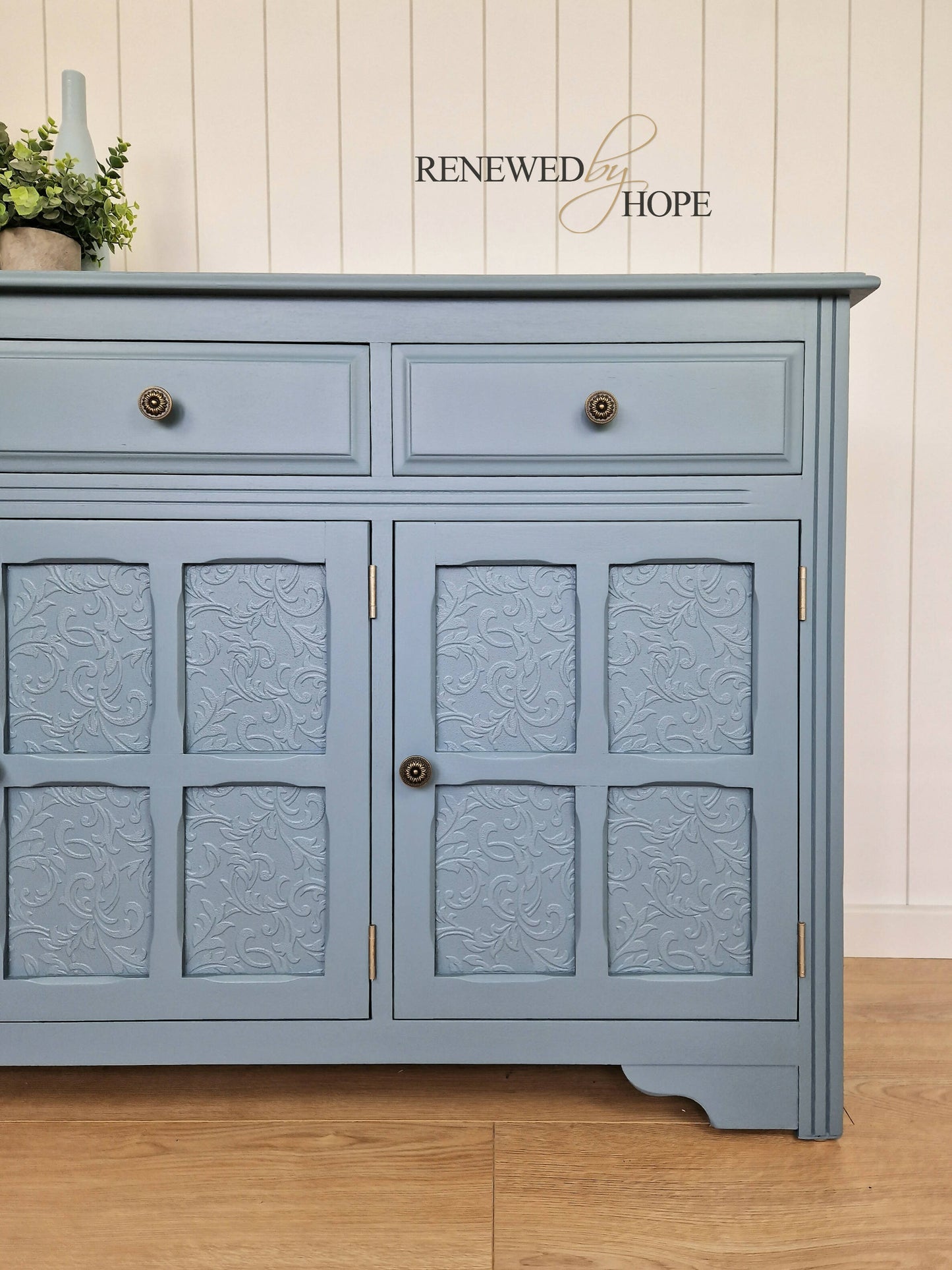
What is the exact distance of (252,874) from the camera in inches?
41.9

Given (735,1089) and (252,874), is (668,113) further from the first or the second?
(735,1089)

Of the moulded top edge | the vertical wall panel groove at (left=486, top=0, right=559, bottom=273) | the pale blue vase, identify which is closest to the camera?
the moulded top edge

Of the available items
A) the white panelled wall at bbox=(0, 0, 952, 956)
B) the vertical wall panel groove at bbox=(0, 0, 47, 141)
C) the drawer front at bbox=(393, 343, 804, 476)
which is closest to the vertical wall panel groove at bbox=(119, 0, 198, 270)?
the white panelled wall at bbox=(0, 0, 952, 956)

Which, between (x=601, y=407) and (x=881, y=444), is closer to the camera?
(x=601, y=407)

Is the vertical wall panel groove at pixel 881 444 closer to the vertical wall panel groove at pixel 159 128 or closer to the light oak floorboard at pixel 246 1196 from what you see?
the light oak floorboard at pixel 246 1196

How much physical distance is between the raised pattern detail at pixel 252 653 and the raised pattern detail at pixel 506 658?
0.17 meters

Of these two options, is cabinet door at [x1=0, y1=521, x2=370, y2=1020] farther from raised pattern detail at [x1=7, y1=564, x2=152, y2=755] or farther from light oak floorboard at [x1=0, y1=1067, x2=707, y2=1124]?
light oak floorboard at [x1=0, y1=1067, x2=707, y2=1124]

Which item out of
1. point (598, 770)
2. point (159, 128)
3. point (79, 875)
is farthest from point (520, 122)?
point (79, 875)

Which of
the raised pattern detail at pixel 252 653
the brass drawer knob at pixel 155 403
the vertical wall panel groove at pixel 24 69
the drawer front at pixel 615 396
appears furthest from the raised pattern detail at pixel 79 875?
the vertical wall panel groove at pixel 24 69

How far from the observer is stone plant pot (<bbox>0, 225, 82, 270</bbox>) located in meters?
1.14

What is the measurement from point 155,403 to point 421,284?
14.4 inches

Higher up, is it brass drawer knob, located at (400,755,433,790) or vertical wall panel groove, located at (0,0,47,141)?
vertical wall panel groove, located at (0,0,47,141)

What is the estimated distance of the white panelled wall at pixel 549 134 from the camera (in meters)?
1.49

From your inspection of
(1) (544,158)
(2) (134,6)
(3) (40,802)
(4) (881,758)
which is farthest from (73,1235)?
(2) (134,6)
